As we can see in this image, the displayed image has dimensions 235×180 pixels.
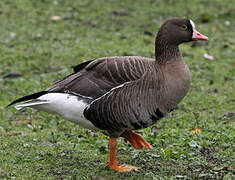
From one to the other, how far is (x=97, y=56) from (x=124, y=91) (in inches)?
220

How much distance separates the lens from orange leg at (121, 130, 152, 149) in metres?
6.45

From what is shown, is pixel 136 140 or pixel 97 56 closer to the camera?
pixel 136 140

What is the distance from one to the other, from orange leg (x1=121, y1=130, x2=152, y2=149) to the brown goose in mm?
575

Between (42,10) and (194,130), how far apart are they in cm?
875

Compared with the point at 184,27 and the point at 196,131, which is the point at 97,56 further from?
the point at 184,27

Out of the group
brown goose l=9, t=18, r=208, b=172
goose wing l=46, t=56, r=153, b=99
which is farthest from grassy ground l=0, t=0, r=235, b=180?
goose wing l=46, t=56, r=153, b=99

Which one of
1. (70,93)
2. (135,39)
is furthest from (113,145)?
(135,39)

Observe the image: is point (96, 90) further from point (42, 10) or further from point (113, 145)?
point (42, 10)

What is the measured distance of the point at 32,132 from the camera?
770cm

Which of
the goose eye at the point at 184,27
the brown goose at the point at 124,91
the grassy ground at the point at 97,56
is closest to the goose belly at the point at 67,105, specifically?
the brown goose at the point at 124,91

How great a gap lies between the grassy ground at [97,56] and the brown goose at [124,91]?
2.21ft

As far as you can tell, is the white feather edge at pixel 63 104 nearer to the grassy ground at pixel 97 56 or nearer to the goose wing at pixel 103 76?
the goose wing at pixel 103 76

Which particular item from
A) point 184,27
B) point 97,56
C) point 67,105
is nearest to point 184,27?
point 184,27

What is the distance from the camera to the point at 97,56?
11.1 m
